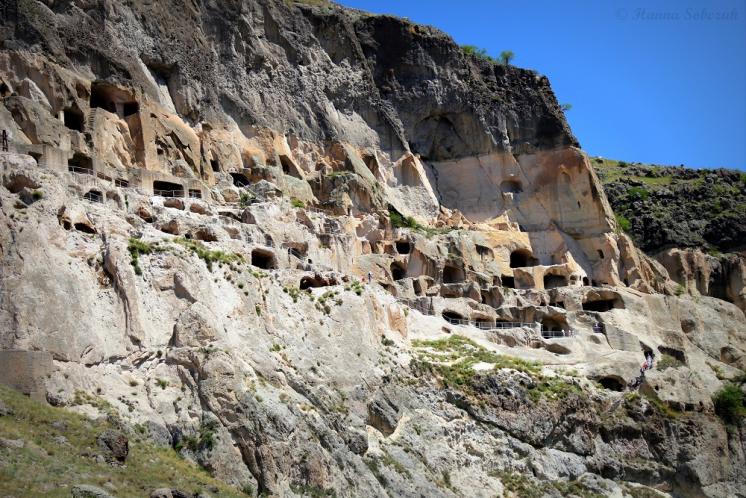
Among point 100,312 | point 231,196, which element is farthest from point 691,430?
point 100,312

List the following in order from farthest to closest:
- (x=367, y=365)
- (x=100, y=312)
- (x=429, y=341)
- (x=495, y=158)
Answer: (x=495, y=158)
(x=429, y=341)
(x=367, y=365)
(x=100, y=312)

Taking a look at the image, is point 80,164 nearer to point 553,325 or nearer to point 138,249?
point 138,249

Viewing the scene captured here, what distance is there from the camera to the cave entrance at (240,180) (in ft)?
208

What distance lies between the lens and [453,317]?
6056cm

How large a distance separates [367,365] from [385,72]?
109 ft

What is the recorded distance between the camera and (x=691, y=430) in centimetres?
5584

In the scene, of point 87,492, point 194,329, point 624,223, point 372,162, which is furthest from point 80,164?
point 624,223

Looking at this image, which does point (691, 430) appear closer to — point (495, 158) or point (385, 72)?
point (495, 158)

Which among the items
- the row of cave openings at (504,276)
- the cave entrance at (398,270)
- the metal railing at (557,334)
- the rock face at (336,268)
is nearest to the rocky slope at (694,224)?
the rock face at (336,268)

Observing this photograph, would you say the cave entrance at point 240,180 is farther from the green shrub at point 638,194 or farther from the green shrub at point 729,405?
the green shrub at point 638,194

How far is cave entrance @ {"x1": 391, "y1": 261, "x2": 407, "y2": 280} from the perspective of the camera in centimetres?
6494

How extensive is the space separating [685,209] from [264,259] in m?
40.3

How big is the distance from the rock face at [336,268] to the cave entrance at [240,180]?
84 millimetres

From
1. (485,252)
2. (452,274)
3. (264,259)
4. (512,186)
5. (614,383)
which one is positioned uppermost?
(512,186)
